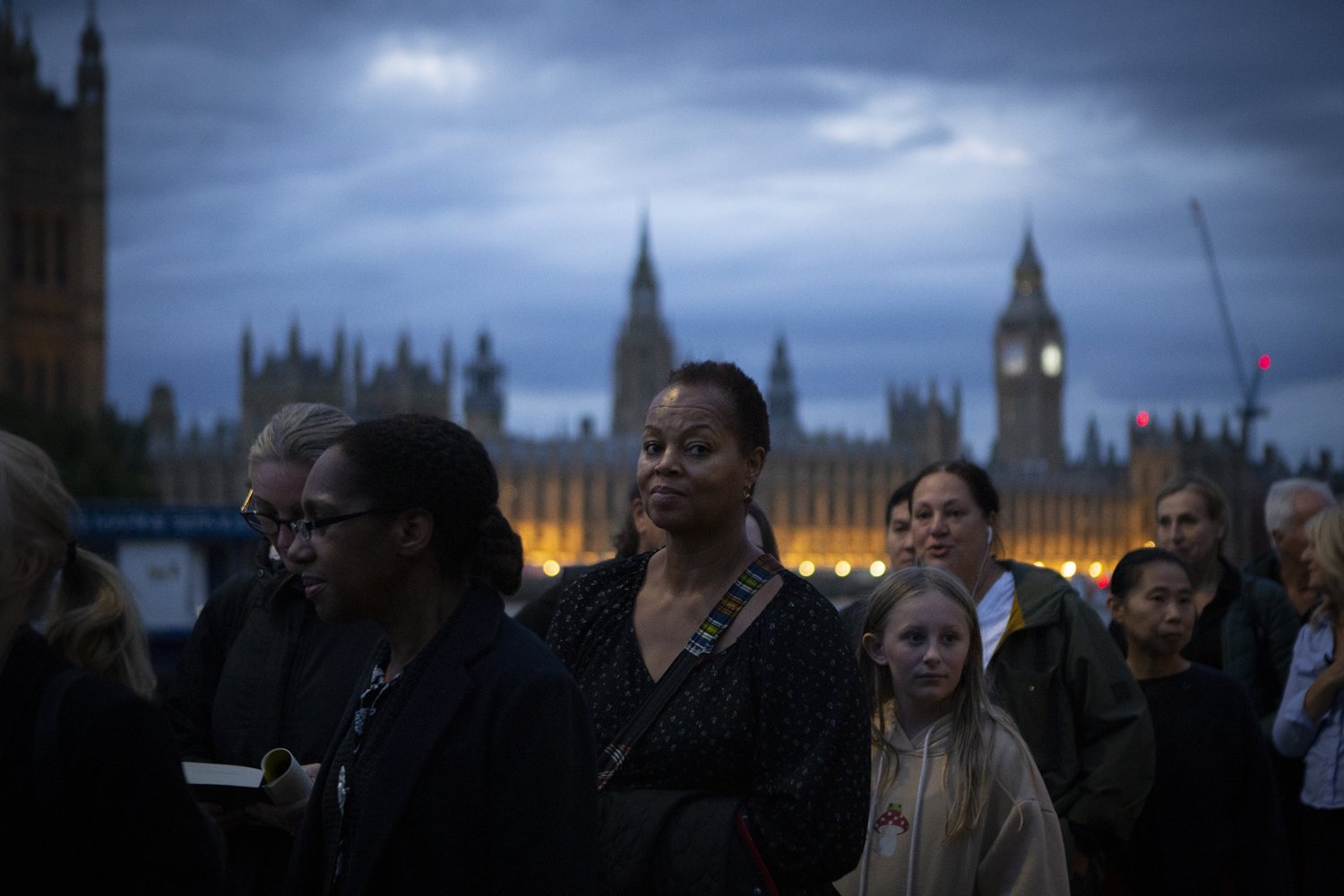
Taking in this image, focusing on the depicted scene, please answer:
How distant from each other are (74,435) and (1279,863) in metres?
33.6

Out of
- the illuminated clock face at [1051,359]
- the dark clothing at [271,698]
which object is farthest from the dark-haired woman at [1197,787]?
the illuminated clock face at [1051,359]

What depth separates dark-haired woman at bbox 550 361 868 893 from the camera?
7.66 feet

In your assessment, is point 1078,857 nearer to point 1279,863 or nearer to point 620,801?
point 1279,863

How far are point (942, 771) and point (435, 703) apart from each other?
132 centimetres

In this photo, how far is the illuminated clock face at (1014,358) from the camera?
7819 centimetres

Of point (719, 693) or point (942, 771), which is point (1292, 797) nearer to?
point (942, 771)

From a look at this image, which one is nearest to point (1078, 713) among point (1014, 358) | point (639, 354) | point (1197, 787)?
point (1197, 787)

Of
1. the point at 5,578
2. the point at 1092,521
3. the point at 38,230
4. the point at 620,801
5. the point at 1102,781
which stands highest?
the point at 38,230

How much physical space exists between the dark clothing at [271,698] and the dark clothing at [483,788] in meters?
0.79

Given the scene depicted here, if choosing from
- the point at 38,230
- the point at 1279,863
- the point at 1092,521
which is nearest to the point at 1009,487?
the point at 1092,521

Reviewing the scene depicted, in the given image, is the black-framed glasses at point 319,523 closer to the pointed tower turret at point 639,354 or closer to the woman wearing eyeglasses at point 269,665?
the woman wearing eyeglasses at point 269,665

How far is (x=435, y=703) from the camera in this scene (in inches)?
83.4

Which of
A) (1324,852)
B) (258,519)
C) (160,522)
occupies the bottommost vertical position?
(160,522)

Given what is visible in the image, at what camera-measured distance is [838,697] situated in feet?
7.86
